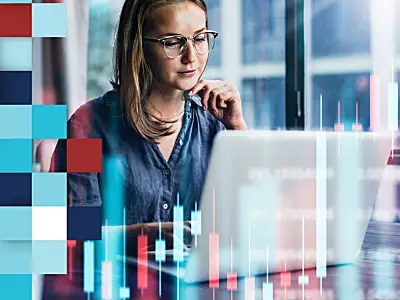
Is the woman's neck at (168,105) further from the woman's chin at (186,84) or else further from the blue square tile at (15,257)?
the blue square tile at (15,257)

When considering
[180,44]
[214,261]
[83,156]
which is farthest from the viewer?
[180,44]

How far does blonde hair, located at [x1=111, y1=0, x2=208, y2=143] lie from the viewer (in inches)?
65.1

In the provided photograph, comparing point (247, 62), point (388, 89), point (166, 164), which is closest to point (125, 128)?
point (166, 164)

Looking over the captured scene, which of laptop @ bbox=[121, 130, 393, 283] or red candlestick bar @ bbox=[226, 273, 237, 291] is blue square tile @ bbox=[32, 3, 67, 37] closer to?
laptop @ bbox=[121, 130, 393, 283]

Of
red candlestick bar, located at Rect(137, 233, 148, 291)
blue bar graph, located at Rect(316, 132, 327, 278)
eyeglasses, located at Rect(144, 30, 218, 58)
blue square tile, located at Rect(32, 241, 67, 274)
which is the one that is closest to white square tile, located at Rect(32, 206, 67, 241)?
blue square tile, located at Rect(32, 241, 67, 274)

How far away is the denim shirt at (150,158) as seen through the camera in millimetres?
1609

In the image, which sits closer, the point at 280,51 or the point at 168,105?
the point at 168,105

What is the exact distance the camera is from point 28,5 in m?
1.50

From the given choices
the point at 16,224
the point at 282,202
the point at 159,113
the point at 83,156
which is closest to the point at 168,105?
the point at 159,113

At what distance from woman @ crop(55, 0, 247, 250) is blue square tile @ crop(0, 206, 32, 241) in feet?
0.75

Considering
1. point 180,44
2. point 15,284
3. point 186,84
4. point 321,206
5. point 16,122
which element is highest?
point 180,44

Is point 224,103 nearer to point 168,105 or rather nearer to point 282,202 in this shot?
point 168,105

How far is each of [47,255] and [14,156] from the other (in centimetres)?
26

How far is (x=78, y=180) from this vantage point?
1502 millimetres
